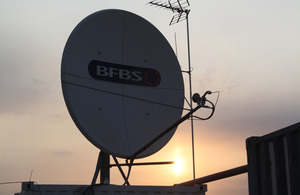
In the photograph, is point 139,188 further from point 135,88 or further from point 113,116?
point 135,88

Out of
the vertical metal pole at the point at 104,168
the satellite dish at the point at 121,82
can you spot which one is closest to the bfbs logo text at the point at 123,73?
the satellite dish at the point at 121,82

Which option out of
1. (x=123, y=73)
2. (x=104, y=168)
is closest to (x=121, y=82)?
(x=123, y=73)

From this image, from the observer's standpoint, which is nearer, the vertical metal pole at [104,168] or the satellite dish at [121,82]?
the satellite dish at [121,82]

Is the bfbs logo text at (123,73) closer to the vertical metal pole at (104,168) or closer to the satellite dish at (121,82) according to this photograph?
the satellite dish at (121,82)

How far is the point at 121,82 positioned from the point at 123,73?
0.31m

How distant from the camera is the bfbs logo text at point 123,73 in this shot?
14.1 meters

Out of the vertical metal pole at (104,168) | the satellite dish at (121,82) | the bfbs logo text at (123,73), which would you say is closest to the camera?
the satellite dish at (121,82)

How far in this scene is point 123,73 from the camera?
48.7ft

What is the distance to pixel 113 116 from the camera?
46.5ft

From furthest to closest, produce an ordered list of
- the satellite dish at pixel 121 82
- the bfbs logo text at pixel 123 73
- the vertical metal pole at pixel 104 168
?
the bfbs logo text at pixel 123 73 → the vertical metal pole at pixel 104 168 → the satellite dish at pixel 121 82

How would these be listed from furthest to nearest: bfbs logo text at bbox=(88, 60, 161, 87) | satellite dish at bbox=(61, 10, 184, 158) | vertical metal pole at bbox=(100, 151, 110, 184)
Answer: bfbs logo text at bbox=(88, 60, 161, 87) < vertical metal pole at bbox=(100, 151, 110, 184) < satellite dish at bbox=(61, 10, 184, 158)

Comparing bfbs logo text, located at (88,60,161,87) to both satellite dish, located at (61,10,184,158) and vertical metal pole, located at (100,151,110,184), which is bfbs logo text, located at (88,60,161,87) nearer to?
satellite dish, located at (61,10,184,158)

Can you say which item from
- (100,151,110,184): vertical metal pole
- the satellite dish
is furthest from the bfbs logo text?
(100,151,110,184): vertical metal pole

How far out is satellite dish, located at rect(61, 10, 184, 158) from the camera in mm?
13219
